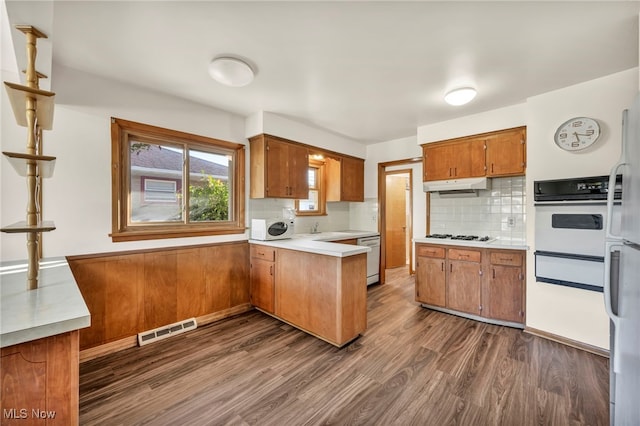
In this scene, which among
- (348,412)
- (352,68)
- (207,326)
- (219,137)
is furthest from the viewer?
(219,137)

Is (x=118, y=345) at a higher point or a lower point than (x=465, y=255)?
lower

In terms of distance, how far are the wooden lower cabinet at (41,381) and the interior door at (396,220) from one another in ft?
16.7

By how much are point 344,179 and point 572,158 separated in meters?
2.82

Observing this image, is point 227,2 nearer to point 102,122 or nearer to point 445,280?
point 102,122

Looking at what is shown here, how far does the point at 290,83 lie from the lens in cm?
254

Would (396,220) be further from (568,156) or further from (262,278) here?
(262,278)

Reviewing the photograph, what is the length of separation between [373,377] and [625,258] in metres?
1.70

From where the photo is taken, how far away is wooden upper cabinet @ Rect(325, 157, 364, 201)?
446cm

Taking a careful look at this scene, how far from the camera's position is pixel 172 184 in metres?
2.92

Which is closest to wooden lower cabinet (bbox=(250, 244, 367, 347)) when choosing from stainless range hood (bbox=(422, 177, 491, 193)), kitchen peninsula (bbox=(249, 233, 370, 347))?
kitchen peninsula (bbox=(249, 233, 370, 347))

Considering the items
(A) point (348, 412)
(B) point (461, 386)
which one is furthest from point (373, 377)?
(B) point (461, 386)

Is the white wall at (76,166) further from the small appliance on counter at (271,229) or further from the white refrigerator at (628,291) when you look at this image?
the white refrigerator at (628,291)

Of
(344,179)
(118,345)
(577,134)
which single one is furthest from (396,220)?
(118,345)

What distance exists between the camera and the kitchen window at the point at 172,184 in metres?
2.54
